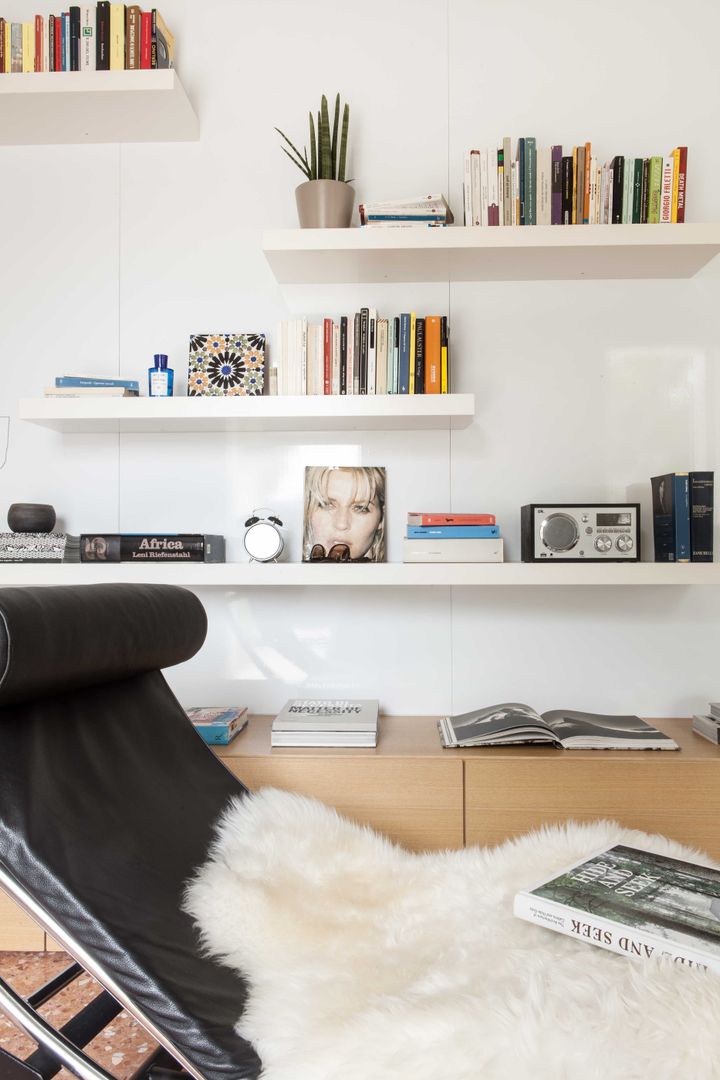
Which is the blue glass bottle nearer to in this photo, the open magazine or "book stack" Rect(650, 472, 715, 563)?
the open magazine

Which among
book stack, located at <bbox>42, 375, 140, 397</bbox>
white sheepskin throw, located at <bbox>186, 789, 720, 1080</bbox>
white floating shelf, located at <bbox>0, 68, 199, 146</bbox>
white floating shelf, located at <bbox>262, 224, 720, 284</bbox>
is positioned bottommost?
white sheepskin throw, located at <bbox>186, 789, 720, 1080</bbox>

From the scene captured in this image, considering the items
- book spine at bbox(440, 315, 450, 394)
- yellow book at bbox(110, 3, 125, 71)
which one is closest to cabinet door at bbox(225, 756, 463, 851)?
book spine at bbox(440, 315, 450, 394)

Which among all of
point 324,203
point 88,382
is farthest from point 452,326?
point 88,382

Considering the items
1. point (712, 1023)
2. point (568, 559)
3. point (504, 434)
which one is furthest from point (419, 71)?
point (712, 1023)

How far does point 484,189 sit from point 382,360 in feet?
1.70

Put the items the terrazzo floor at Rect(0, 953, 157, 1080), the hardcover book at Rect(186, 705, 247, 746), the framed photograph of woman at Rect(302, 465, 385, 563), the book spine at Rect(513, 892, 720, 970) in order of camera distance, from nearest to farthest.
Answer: the book spine at Rect(513, 892, 720, 970) < the terrazzo floor at Rect(0, 953, 157, 1080) < the hardcover book at Rect(186, 705, 247, 746) < the framed photograph of woman at Rect(302, 465, 385, 563)

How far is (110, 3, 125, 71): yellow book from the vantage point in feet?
7.09

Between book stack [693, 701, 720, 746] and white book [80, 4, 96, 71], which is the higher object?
white book [80, 4, 96, 71]

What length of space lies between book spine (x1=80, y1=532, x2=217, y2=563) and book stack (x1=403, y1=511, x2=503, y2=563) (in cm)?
55

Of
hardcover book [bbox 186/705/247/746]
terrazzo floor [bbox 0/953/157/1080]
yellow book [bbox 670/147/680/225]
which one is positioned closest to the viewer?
terrazzo floor [bbox 0/953/157/1080]

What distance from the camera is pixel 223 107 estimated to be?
7.79 ft

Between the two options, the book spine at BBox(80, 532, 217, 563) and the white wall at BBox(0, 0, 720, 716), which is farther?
the white wall at BBox(0, 0, 720, 716)

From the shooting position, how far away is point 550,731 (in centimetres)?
199

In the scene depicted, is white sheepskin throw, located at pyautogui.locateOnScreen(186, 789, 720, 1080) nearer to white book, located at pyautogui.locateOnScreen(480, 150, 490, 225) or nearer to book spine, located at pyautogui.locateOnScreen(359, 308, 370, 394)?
book spine, located at pyautogui.locateOnScreen(359, 308, 370, 394)
